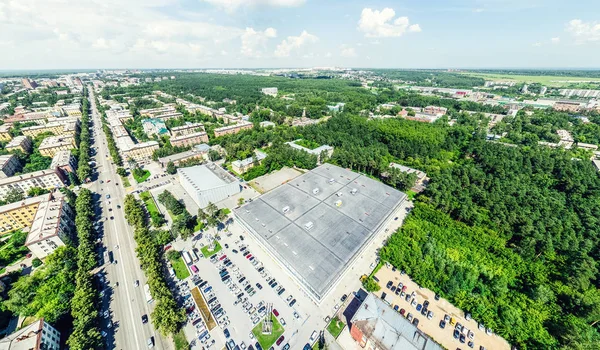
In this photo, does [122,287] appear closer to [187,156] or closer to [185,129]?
[187,156]

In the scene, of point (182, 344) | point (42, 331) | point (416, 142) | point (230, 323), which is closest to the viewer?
point (42, 331)

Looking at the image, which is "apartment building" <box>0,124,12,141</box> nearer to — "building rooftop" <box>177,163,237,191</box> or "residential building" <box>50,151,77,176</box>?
"residential building" <box>50,151,77,176</box>

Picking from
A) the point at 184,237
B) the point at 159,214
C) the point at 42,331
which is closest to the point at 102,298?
the point at 42,331

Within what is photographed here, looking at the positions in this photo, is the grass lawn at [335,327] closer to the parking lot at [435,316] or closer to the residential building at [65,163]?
the parking lot at [435,316]

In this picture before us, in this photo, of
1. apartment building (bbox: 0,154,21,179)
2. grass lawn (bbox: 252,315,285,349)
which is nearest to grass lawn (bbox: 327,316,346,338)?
grass lawn (bbox: 252,315,285,349)

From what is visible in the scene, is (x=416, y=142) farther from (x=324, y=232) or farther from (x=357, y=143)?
(x=324, y=232)

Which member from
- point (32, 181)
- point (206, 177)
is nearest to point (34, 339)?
point (206, 177)
